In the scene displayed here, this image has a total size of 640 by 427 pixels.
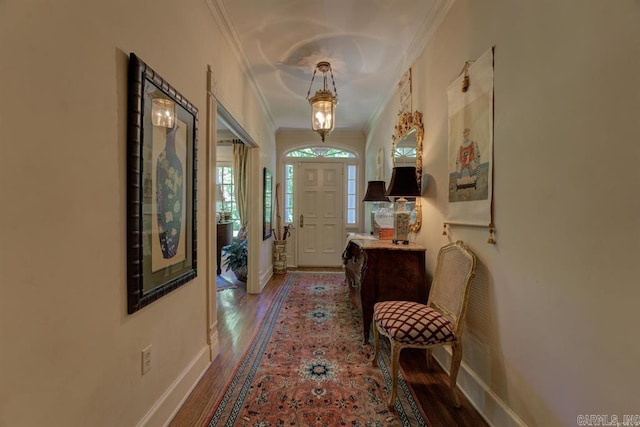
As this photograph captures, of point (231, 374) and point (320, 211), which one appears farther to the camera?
point (320, 211)

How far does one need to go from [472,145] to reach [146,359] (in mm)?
2161

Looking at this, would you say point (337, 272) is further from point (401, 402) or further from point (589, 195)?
point (589, 195)

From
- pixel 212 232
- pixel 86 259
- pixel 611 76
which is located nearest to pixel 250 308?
pixel 212 232

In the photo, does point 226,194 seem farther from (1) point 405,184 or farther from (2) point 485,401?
(2) point 485,401

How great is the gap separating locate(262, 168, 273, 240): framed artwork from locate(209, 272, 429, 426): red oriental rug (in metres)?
1.58

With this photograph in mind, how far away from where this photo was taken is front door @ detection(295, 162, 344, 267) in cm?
571

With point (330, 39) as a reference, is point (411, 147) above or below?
below

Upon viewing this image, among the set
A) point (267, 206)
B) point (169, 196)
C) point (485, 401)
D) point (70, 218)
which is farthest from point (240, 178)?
point (485, 401)

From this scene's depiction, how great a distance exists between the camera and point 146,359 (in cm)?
139

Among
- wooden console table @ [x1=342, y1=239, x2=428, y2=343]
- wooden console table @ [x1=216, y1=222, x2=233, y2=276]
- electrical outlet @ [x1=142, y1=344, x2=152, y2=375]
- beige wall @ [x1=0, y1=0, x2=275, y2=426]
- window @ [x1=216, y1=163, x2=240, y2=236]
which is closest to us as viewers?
beige wall @ [x1=0, y1=0, x2=275, y2=426]

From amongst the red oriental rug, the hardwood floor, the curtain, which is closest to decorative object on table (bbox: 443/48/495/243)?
the hardwood floor

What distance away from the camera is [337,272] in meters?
5.32

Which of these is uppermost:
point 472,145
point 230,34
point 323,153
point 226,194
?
point 230,34

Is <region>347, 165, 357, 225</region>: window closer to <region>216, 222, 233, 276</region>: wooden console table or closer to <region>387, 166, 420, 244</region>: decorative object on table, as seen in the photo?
<region>216, 222, 233, 276</region>: wooden console table
